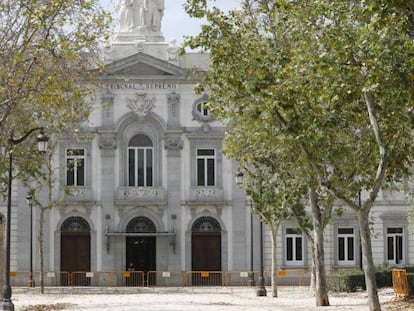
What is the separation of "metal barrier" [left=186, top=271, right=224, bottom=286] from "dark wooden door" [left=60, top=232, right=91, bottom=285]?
529cm

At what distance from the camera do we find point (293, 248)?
56.1m

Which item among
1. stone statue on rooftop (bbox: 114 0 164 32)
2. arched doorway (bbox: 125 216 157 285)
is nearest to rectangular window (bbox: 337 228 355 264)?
arched doorway (bbox: 125 216 157 285)

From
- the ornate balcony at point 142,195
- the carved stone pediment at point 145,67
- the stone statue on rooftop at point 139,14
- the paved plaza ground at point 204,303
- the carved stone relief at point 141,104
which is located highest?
the stone statue on rooftop at point 139,14

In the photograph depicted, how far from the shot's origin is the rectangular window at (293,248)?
55906 millimetres

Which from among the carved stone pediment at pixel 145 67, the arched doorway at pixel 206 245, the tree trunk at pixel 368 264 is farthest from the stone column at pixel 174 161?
the tree trunk at pixel 368 264

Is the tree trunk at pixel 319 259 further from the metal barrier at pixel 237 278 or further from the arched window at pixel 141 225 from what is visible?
the arched window at pixel 141 225

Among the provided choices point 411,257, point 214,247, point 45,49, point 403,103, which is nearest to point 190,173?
point 214,247

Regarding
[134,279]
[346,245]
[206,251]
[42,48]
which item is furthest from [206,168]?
[42,48]

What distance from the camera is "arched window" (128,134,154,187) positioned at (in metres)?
55.3

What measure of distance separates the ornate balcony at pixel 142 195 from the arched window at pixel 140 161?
1.80 ft

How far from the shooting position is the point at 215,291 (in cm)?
4947

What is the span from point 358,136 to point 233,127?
9908 millimetres

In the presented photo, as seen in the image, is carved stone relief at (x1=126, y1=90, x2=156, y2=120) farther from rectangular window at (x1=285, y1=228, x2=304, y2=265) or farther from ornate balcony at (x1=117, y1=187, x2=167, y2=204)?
rectangular window at (x1=285, y1=228, x2=304, y2=265)

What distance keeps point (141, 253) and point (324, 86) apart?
104 feet
